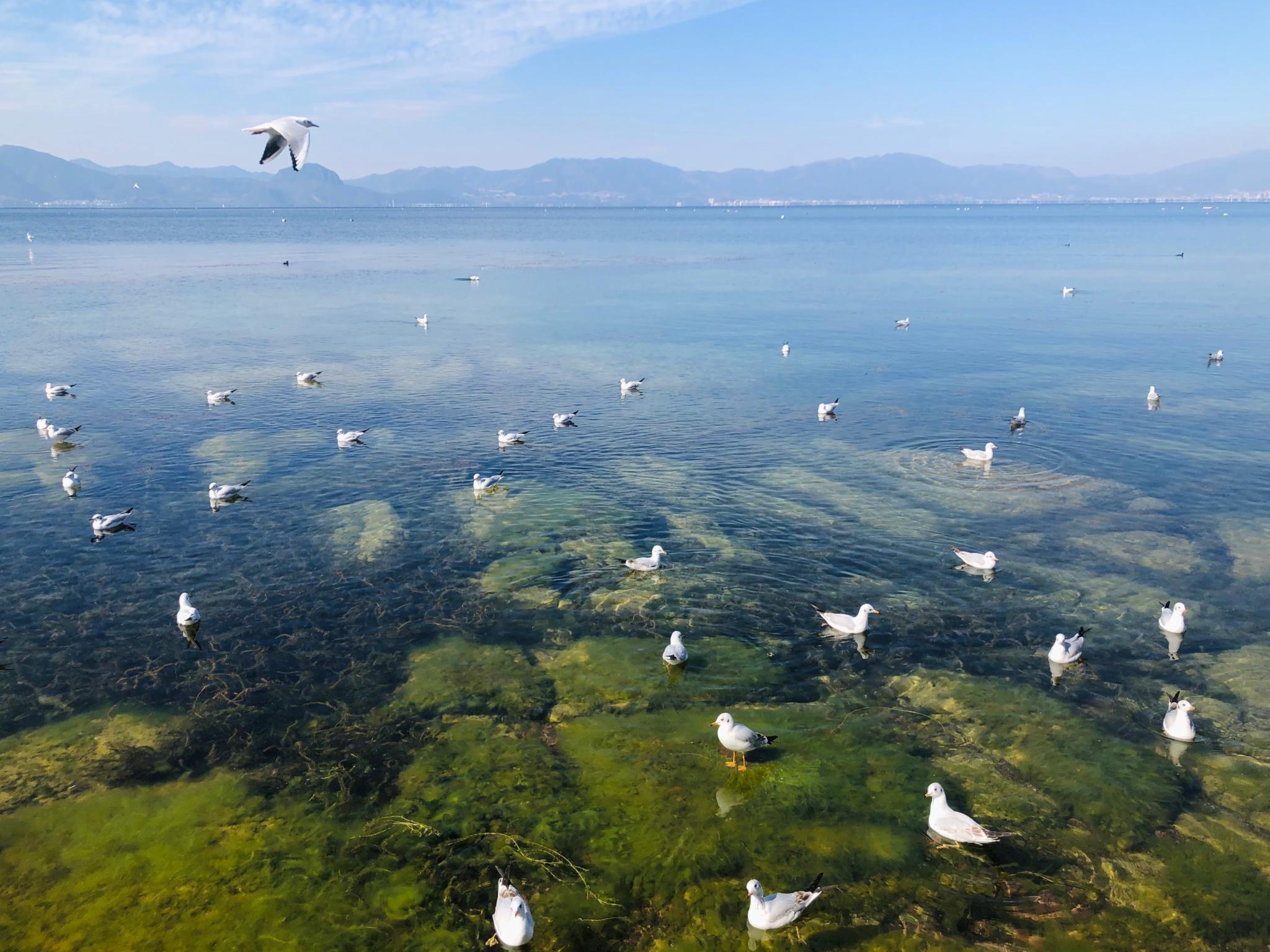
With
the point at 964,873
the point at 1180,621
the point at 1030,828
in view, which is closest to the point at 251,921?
the point at 964,873

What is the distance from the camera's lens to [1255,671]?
17.2 metres

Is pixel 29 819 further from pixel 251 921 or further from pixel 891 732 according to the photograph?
pixel 891 732

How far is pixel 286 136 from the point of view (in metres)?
17.1

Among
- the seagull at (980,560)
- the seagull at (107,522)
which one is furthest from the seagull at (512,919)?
the seagull at (107,522)

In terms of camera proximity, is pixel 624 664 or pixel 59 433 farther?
pixel 59 433

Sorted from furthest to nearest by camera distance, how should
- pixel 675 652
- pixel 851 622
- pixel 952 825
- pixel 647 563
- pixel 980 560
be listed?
pixel 647 563 < pixel 980 560 < pixel 851 622 < pixel 675 652 < pixel 952 825

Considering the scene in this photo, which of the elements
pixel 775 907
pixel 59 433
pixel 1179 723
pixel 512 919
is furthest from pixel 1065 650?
pixel 59 433

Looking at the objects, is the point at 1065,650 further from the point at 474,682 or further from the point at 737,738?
the point at 474,682

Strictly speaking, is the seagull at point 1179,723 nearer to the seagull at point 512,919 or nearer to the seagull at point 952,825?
the seagull at point 952,825

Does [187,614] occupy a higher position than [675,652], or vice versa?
[187,614]

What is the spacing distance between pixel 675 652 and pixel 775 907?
6.63 m

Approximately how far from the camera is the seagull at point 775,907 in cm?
1117

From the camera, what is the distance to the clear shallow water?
12031 mm

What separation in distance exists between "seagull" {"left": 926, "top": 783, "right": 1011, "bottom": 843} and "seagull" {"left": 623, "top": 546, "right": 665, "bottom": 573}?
9766 millimetres
